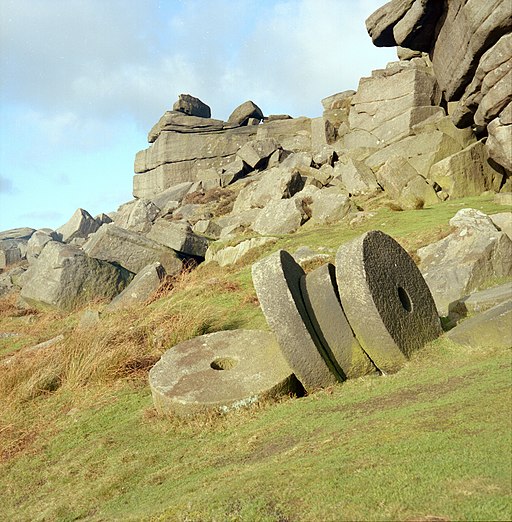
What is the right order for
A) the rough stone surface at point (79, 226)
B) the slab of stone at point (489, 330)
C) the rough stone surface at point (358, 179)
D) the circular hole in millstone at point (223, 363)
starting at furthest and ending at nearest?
the rough stone surface at point (79, 226)
the rough stone surface at point (358, 179)
the circular hole in millstone at point (223, 363)
the slab of stone at point (489, 330)

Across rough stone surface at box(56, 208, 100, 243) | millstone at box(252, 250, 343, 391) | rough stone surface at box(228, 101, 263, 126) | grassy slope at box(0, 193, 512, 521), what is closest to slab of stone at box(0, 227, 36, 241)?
rough stone surface at box(56, 208, 100, 243)

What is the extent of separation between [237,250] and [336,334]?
28.2 feet

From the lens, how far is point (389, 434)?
3596 mm

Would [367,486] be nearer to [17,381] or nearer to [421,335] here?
[421,335]

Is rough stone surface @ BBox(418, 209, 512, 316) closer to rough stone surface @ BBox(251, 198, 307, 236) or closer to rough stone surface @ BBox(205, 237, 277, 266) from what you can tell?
rough stone surface @ BBox(205, 237, 277, 266)

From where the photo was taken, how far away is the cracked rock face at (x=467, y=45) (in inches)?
504

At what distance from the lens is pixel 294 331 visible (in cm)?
532

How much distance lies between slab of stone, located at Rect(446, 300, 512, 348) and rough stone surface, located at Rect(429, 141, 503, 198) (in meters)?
10.6

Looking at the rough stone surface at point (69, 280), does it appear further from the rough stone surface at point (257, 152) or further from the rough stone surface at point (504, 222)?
the rough stone surface at point (257, 152)

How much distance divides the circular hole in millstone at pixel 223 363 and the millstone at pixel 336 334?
52.7 inches

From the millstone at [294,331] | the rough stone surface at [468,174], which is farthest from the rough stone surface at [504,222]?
the rough stone surface at [468,174]

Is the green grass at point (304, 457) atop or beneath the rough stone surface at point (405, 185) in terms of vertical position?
beneath

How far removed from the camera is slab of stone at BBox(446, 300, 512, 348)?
16.1 feet

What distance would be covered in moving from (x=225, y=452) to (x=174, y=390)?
1.31 metres
